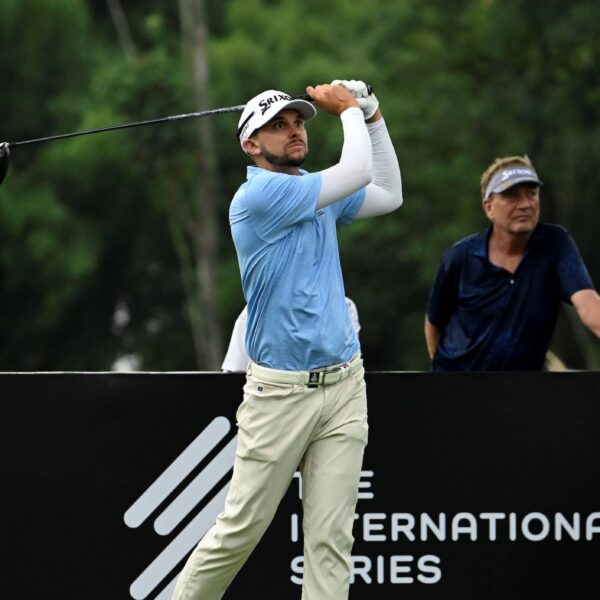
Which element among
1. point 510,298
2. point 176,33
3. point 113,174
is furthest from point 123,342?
point 510,298

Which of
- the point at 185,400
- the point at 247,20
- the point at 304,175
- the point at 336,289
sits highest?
the point at 247,20

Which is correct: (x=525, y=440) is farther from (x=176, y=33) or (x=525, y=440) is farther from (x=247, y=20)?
(x=176, y=33)

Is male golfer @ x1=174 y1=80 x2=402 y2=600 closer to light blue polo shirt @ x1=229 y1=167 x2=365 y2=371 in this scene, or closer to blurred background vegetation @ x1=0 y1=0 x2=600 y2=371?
light blue polo shirt @ x1=229 y1=167 x2=365 y2=371

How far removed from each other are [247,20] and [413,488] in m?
26.5

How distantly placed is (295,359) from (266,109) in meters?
0.83

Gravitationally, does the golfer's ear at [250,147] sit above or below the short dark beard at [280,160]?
above

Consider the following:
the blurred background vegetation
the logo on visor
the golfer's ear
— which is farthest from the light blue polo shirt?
the blurred background vegetation

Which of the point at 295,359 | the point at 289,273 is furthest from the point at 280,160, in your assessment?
the point at 295,359

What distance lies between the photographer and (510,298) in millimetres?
5922

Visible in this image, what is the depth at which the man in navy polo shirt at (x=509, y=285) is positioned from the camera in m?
5.87

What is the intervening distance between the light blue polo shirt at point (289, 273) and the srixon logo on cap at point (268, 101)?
0.20 m

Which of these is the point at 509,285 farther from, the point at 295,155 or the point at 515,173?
the point at 295,155

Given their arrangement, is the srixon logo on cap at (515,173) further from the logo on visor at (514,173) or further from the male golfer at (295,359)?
the male golfer at (295,359)

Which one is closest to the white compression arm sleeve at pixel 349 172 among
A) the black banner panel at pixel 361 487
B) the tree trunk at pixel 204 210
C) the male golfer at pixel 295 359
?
the male golfer at pixel 295 359
